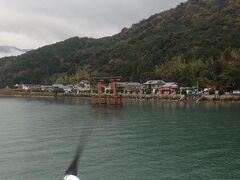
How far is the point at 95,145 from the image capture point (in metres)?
25.3

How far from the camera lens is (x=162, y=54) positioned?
11325cm

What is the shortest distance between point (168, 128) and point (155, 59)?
80.1m

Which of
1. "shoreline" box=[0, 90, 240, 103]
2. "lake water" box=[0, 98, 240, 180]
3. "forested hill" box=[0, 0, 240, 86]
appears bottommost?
"lake water" box=[0, 98, 240, 180]

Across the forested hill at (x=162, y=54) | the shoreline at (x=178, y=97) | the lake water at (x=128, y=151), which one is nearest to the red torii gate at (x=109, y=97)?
the shoreline at (x=178, y=97)

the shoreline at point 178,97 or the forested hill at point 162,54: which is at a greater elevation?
the forested hill at point 162,54

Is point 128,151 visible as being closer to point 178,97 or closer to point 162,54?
point 178,97

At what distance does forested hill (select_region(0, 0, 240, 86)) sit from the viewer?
89.4 meters

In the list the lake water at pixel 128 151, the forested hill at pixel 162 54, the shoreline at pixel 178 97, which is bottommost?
the lake water at pixel 128 151

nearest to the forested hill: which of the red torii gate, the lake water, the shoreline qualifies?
the shoreline

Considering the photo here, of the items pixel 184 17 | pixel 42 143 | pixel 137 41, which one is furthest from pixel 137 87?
pixel 42 143

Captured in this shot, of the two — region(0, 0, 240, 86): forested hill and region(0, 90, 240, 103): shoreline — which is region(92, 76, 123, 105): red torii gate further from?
region(0, 0, 240, 86): forested hill

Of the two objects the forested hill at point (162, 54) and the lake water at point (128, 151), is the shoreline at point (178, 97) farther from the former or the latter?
the lake water at point (128, 151)

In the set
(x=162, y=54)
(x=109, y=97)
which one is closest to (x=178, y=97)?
(x=109, y=97)

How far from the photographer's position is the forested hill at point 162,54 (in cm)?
8938
